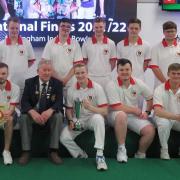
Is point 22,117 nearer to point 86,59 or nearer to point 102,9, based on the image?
point 86,59

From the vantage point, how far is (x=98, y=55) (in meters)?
4.03

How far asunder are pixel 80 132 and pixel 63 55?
3.19 ft

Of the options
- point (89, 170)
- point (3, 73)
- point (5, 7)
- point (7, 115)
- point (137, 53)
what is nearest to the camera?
point (89, 170)

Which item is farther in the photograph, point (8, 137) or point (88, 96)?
point (88, 96)

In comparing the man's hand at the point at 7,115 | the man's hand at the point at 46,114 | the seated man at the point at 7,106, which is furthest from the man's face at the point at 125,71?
the man's hand at the point at 7,115

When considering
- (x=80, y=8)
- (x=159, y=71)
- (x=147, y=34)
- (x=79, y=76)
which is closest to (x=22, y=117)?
(x=79, y=76)

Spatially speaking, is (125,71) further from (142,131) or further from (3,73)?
(3,73)

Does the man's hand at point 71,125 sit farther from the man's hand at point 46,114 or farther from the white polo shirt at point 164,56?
the white polo shirt at point 164,56

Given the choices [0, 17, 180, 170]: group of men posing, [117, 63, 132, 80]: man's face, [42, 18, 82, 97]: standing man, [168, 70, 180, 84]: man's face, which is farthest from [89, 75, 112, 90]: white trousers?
[168, 70, 180, 84]: man's face

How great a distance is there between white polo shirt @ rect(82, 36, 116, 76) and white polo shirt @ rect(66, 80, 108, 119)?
1.75ft

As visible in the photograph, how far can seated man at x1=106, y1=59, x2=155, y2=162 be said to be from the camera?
339 centimetres

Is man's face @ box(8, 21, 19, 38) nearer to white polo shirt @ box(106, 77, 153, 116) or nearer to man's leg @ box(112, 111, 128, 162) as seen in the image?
white polo shirt @ box(106, 77, 153, 116)

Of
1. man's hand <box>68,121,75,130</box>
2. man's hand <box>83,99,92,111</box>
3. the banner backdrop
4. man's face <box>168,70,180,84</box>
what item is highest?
the banner backdrop

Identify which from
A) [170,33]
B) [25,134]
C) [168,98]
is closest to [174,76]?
[168,98]
